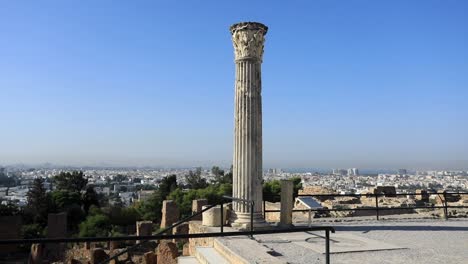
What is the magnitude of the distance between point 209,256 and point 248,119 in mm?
4098

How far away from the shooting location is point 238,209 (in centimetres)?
1140

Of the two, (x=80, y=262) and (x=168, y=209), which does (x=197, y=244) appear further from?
(x=168, y=209)

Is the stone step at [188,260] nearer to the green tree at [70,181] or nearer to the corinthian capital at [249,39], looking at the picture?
the corinthian capital at [249,39]

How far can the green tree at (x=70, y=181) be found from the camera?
67188 mm

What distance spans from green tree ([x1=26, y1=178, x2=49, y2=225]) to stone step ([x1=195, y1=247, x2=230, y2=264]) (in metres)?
45.2

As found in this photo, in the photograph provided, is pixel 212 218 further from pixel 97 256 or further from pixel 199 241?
pixel 97 256

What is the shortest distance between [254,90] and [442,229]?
6.50 meters

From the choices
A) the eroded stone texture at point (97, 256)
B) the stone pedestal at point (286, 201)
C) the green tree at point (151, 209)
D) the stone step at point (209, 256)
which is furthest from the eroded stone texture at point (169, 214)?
the stone step at point (209, 256)

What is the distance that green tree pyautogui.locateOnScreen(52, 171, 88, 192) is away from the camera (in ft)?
220

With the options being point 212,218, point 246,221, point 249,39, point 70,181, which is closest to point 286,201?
point 246,221

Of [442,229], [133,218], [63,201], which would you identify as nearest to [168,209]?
[133,218]

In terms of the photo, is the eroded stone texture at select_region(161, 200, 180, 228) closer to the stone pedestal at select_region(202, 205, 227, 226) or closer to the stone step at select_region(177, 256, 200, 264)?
the stone pedestal at select_region(202, 205, 227, 226)

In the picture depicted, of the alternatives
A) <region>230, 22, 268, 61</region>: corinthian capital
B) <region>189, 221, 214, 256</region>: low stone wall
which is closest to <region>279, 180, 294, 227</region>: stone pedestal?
<region>189, 221, 214, 256</region>: low stone wall

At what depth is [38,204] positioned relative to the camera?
52.1m
